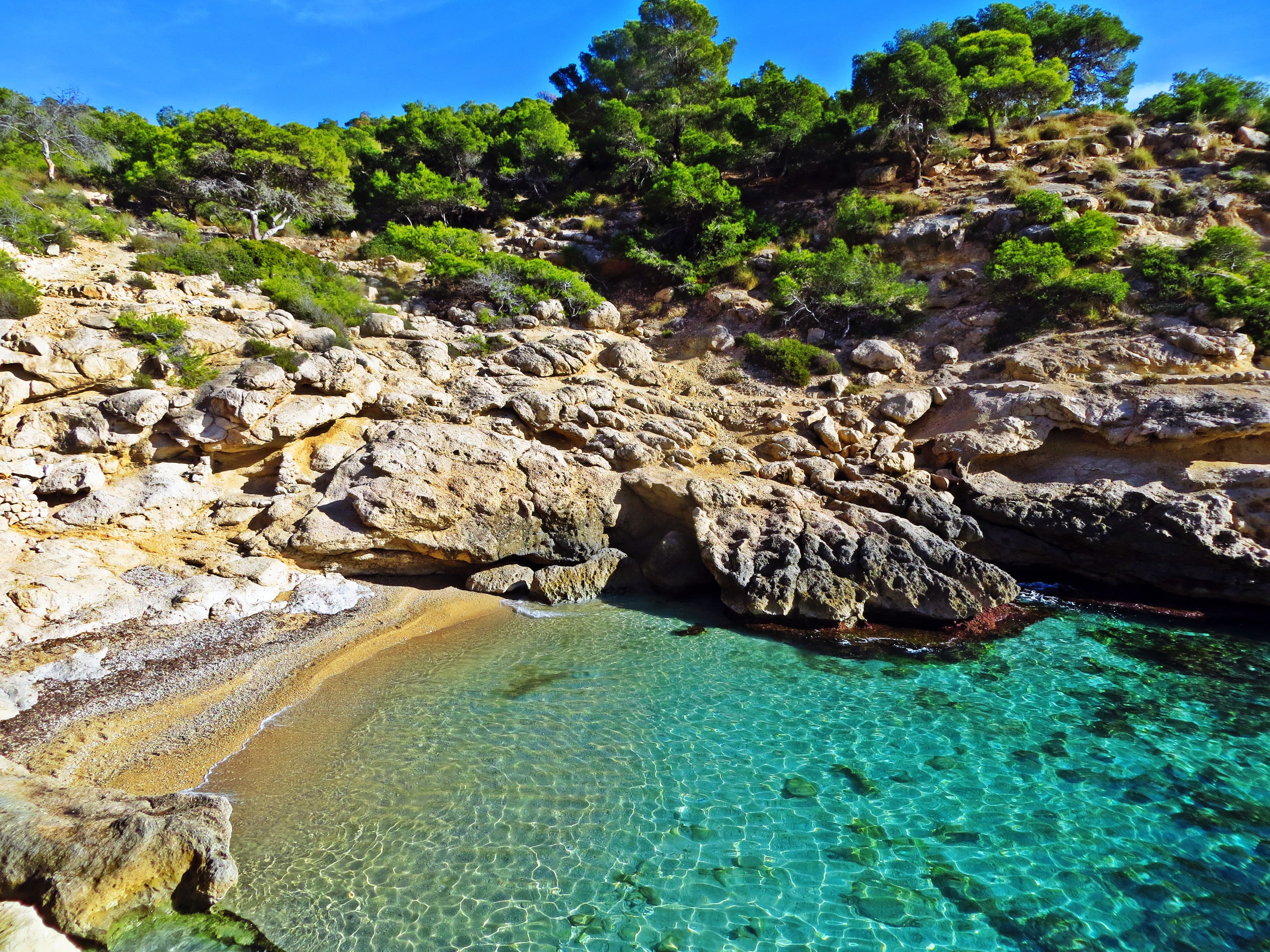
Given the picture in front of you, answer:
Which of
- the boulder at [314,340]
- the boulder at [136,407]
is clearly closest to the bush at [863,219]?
the boulder at [314,340]

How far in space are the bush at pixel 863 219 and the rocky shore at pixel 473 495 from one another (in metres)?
8.04

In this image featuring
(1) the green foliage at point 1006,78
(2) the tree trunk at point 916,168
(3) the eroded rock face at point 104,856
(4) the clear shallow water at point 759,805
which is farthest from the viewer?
(2) the tree trunk at point 916,168

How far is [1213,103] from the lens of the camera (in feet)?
83.6

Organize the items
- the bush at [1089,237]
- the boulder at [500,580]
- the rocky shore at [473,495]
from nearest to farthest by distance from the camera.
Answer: the rocky shore at [473,495], the boulder at [500,580], the bush at [1089,237]

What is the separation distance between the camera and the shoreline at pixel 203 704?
6613 millimetres

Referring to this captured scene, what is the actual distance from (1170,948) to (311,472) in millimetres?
15222

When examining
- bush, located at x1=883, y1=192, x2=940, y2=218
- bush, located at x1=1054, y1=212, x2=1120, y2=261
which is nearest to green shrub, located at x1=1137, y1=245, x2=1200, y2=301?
bush, located at x1=1054, y1=212, x2=1120, y2=261

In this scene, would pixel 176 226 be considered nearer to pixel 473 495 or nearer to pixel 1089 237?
pixel 473 495

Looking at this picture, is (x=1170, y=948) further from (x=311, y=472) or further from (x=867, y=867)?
(x=311, y=472)

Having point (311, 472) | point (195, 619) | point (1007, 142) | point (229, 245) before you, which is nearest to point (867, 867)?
point (195, 619)

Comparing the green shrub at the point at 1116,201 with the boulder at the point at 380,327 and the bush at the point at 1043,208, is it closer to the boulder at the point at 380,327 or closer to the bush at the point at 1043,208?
the bush at the point at 1043,208

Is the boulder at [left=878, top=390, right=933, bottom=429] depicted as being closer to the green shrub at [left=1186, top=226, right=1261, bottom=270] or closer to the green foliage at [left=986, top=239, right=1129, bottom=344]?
the green foliage at [left=986, top=239, right=1129, bottom=344]

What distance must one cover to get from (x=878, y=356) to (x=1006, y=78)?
1765 cm

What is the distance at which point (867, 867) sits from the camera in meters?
5.51
